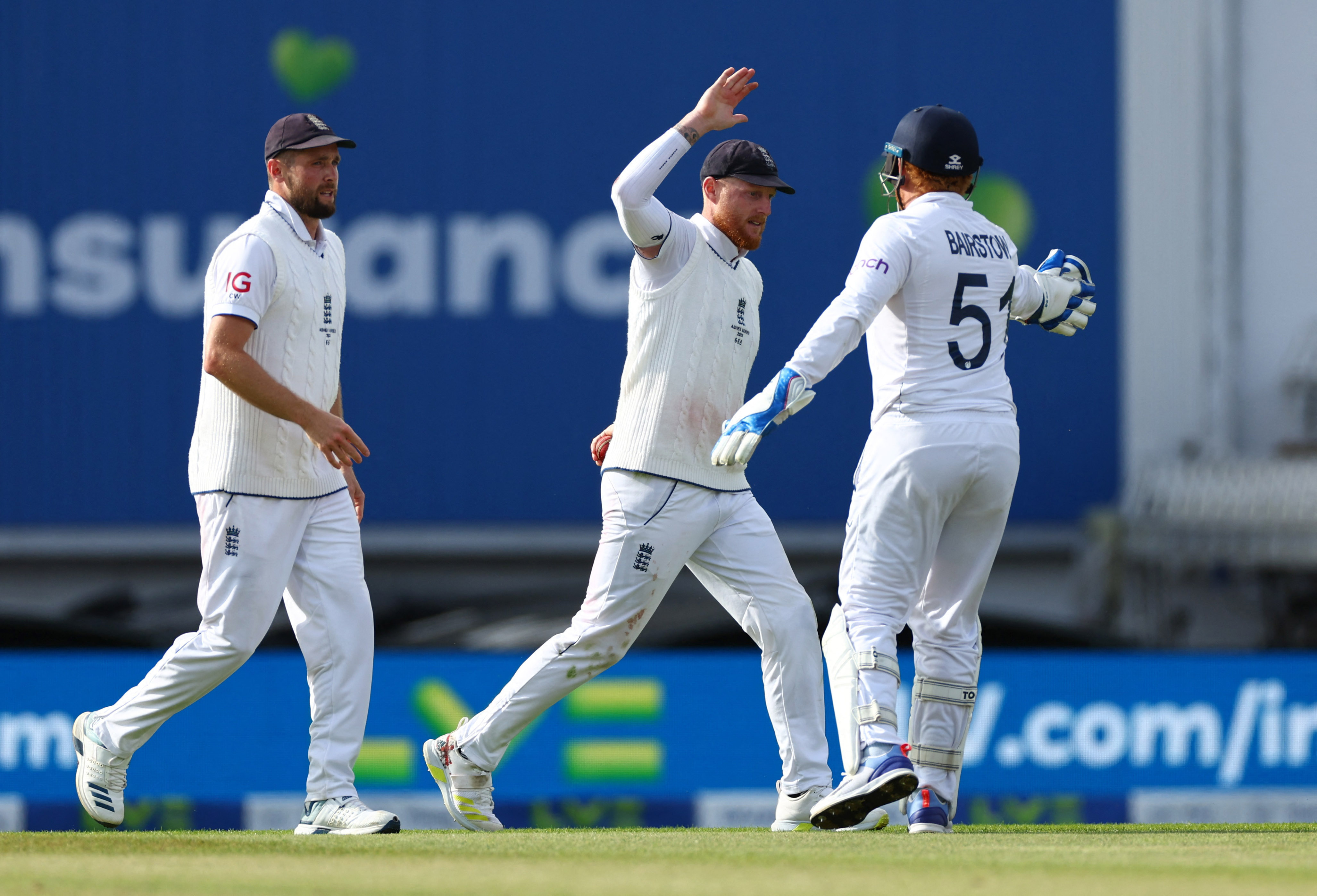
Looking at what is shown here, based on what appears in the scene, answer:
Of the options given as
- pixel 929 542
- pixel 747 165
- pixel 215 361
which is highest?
pixel 747 165

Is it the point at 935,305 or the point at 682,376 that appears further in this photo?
the point at 682,376

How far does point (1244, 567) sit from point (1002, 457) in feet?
30.3

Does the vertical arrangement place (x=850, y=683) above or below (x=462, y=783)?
above

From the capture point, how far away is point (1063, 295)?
5301mm

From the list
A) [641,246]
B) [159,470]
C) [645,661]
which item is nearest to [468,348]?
[159,470]

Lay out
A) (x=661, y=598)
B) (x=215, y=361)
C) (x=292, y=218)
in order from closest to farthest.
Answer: (x=215, y=361)
(x=292, y=218)
(x=661, y=598)

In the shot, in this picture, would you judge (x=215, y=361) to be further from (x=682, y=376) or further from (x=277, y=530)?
(x=682, y=376)

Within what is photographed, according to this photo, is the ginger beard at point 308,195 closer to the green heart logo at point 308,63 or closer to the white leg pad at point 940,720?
the white leg pad at point 940,720

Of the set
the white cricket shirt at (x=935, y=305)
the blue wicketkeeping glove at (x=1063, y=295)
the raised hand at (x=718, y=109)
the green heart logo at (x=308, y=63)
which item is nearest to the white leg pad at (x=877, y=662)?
the white cricket shirt at (x=935, y=305)

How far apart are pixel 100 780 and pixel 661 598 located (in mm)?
1753

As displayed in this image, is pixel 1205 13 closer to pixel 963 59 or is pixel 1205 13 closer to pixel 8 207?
pixel 963 59

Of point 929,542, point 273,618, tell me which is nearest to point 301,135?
point 273,618

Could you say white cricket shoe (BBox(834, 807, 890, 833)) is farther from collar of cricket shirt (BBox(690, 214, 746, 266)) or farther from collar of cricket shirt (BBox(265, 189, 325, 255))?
collar of cricket shirt (BBox(265, 189, 325, 255))

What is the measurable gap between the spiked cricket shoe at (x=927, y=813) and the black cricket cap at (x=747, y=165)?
6.26 ft
